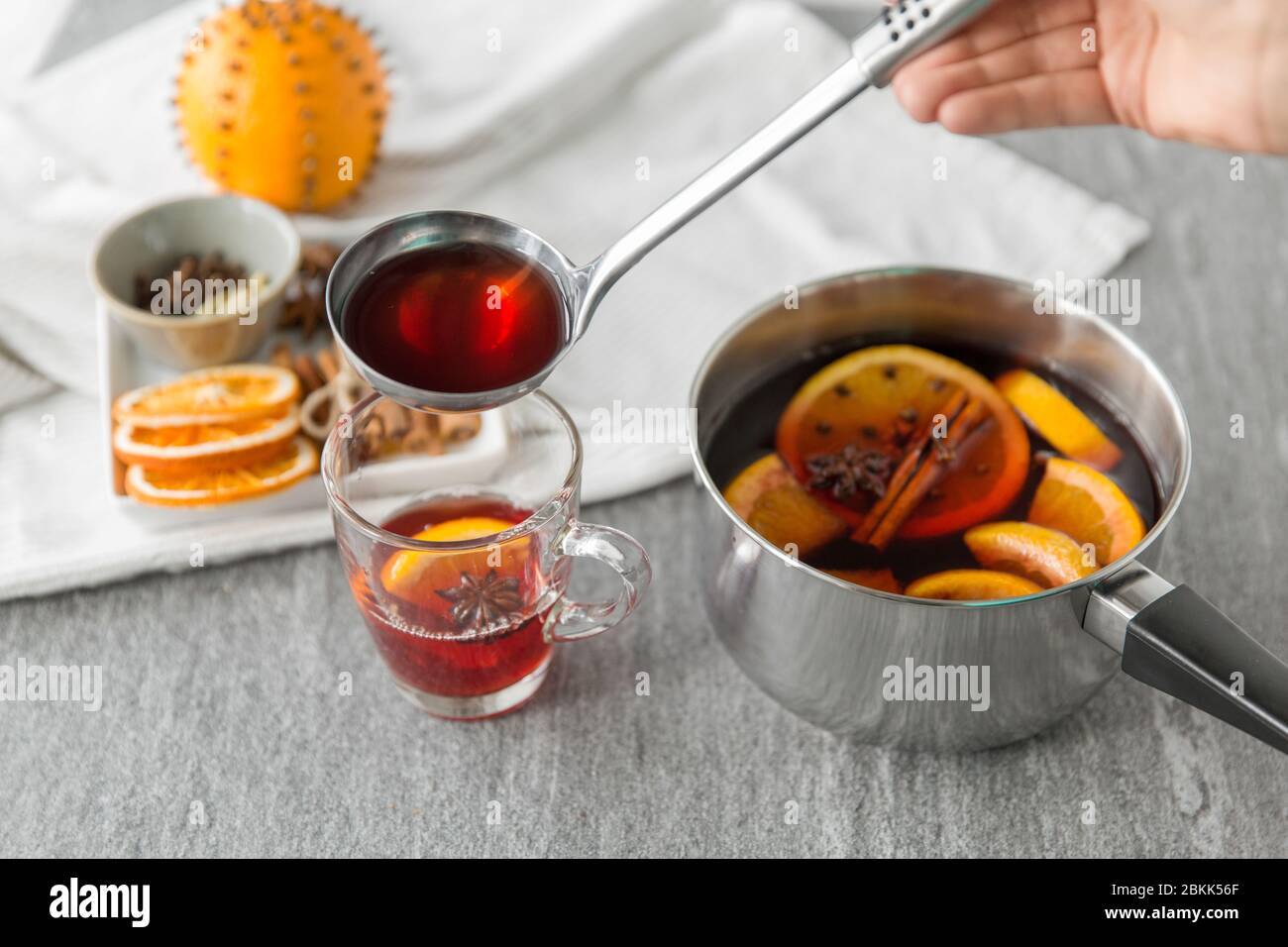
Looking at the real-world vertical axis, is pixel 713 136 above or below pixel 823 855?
above

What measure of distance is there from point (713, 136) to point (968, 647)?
876 millimetres

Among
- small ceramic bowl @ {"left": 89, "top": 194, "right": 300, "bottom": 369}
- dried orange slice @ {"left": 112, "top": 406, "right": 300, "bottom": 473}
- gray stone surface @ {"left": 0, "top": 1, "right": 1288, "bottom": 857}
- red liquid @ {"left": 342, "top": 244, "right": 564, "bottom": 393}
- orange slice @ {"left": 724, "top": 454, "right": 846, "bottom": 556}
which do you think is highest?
red liquid @ {"left": 342, "top": 244, "right": 564, "bottom": 393}

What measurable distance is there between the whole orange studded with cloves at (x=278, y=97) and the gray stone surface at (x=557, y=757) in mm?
453

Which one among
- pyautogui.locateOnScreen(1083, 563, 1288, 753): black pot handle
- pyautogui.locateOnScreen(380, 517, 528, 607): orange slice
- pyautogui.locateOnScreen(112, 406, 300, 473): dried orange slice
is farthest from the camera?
pyautogui.locateOnScreen(112, 406, 300, 473): dried orange slice

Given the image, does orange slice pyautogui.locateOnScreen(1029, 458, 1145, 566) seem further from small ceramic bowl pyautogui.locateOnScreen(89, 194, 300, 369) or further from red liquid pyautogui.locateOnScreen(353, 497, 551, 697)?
small ceramic bowl pyautogui.locateOnScreen(89, 194, 300, 369)

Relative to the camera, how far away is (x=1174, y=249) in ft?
4.91

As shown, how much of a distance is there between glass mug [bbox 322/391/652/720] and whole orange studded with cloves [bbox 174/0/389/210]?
15.4 inches

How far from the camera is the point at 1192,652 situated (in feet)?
2.84

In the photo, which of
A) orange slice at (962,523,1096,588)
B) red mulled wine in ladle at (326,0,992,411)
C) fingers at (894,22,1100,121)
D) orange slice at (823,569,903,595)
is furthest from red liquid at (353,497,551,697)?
fingers at (894,22,1100,121)

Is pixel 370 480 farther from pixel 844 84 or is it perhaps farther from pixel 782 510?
pixel 844 84

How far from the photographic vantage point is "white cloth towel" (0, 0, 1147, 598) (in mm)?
1332

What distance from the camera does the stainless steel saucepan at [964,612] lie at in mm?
875

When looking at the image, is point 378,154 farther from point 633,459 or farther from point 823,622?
point 823,622

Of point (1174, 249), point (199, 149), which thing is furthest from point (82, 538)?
point (1174, 249)
